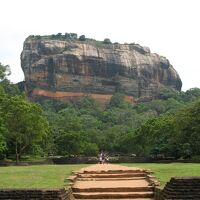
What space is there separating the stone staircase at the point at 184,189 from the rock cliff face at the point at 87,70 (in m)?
150

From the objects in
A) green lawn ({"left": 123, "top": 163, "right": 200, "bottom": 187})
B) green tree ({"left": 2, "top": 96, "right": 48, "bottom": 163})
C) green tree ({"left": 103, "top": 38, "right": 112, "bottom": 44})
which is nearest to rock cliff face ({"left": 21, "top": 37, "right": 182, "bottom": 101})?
green tree ({"left": 103, "top": 38, "right": 112, "bottom": 44})

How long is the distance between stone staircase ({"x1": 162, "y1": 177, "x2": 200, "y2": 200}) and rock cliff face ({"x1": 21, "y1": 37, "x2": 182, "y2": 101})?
492 ft

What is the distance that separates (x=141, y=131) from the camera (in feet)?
215

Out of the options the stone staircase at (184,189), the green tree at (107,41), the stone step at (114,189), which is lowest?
the stone step at (114,189)

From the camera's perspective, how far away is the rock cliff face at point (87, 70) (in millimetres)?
164500

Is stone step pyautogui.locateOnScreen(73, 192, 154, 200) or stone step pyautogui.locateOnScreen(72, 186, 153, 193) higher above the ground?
stone step pyautogui.locateOnScreen(72, 186, 153, 193)

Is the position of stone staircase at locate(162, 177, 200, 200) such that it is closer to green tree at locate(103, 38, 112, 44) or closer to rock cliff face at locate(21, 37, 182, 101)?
rock cliff face at locate(21, 37, 182, 101)

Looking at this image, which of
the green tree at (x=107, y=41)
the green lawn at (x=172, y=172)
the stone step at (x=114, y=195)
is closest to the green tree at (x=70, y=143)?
the green lawn at (x=172, y=172)

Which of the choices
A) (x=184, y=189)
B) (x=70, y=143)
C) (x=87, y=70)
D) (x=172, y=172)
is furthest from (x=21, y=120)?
(x=87, y=70)

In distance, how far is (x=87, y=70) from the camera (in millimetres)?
167000

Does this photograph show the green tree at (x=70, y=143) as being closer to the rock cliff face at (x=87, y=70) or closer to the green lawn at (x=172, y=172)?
the green lawn at (x=172, y=172)

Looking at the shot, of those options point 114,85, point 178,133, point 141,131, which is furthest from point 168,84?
point 178,133

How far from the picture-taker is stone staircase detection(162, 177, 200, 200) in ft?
45.7

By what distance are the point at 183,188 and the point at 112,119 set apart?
4423 inches
